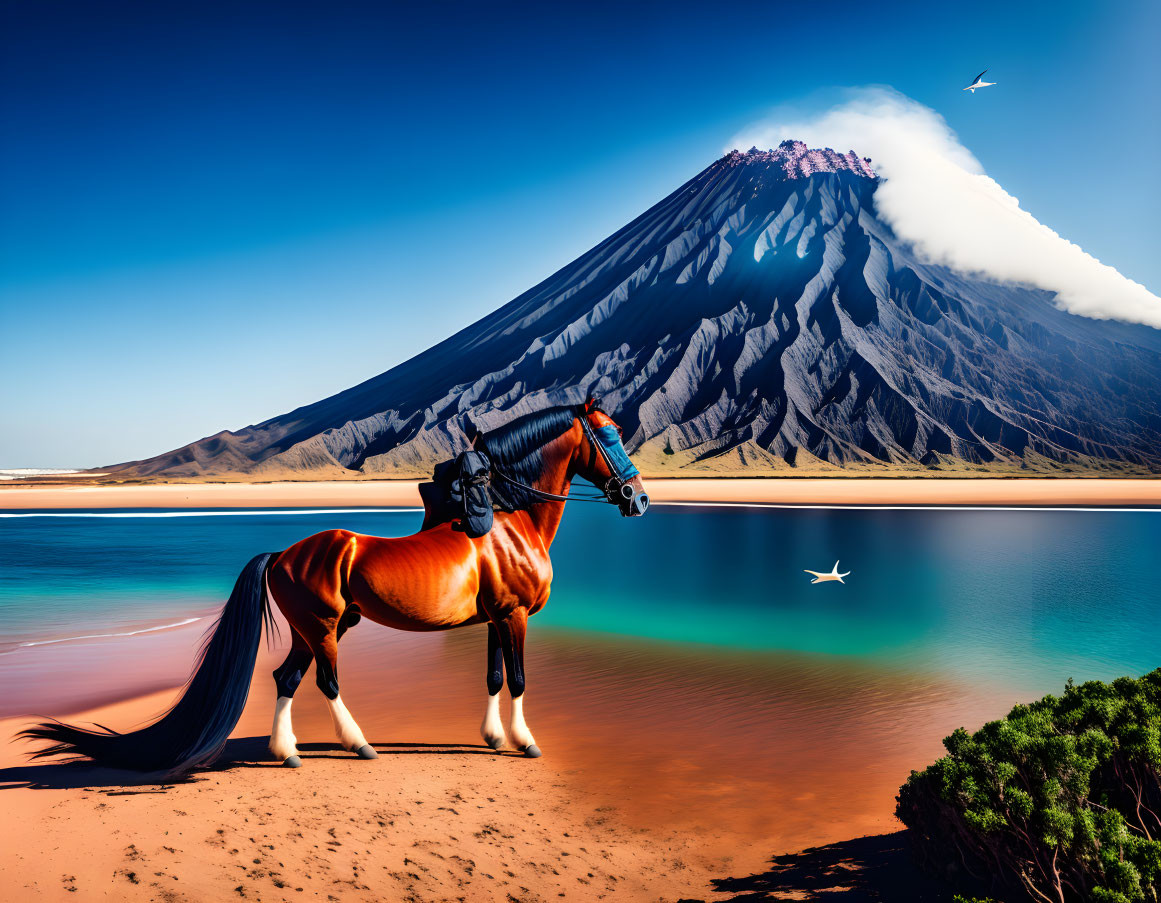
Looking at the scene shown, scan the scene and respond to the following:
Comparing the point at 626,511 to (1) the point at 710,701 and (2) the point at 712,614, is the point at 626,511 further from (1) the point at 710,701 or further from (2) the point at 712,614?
(2) the point at 712,614

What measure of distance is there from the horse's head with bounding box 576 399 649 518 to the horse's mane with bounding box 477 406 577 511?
0.49ft

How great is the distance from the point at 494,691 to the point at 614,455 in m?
2.27

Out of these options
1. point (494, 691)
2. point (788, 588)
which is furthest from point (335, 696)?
point (788, 588)

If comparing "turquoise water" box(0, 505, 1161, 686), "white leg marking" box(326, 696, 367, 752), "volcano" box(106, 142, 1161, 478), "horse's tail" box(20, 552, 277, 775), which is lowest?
"turquoise water" box(0, 505, 1161, 686)

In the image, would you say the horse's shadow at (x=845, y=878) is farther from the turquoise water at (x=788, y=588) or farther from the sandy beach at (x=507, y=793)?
the turquoise water at (x=788, y=588)

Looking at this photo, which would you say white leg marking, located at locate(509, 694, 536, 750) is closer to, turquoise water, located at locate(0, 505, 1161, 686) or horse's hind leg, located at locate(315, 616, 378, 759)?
horse's hind leg, located at locate(315, 616, 378, 759)

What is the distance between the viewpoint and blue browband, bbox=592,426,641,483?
6.45 m

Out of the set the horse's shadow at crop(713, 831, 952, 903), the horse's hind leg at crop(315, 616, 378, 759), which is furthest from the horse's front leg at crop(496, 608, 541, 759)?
the horse's shadow at crop(713, 831, 952, 903)

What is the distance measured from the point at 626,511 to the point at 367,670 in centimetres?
584

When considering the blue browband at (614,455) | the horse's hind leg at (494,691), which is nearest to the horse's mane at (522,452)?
the blue browband at (614,455)

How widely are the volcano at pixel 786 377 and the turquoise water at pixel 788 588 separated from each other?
90330 mm

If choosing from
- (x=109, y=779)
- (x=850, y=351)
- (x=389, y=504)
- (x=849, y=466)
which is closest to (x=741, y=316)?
(x=850, y=351)

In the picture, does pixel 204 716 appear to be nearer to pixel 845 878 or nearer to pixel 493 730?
pixel 493 730

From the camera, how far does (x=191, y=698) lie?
6.23m
